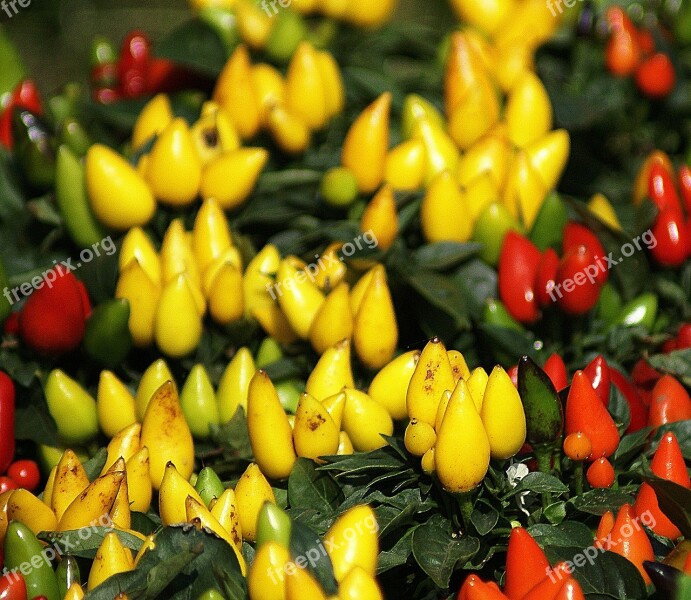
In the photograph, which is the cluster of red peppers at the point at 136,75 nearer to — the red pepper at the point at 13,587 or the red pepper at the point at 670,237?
the red pepper at the point at 670,237

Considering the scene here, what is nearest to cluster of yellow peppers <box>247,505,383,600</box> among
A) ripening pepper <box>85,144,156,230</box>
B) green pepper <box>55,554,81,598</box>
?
green pepper <box>55,554,81,598</box>

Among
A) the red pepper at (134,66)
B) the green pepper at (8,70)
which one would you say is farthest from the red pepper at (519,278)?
the green pepper at (8,70)

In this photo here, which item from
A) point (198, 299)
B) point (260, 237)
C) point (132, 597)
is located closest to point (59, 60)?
point (260, 237)

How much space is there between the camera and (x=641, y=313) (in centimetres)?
132

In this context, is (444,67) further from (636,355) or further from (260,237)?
(636,355)

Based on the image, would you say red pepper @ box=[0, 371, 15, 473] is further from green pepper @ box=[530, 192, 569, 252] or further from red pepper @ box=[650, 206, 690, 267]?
red pepper @ box=[650, 206, 690, 267]

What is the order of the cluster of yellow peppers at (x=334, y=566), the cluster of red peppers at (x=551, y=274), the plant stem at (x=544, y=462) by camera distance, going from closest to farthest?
the cluster of yellow peppers at (x=334, y=566) < the plant stem at (x=544, y=462) < the cluster of red peppers at (x=551, y=274)

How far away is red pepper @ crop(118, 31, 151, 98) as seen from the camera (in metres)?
1.79

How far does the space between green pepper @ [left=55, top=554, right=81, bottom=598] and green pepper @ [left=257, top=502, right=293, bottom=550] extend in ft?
0.72

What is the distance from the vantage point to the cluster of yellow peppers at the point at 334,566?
735 mm

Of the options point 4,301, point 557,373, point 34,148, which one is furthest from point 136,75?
point 557,373

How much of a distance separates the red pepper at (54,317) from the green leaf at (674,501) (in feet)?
2.35

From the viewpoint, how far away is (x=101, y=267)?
1.30 metres

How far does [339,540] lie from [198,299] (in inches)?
19.9
